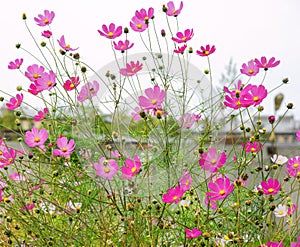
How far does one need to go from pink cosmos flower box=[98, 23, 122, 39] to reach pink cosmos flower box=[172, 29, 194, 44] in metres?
0.17

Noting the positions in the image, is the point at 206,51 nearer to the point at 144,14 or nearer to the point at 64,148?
the point at 144,14

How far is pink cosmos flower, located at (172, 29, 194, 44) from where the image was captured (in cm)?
134

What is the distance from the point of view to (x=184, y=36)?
53.3 inches

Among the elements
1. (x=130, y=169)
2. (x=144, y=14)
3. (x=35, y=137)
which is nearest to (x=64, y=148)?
(x=35, y=137)

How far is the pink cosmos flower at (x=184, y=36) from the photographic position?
52.7 inches

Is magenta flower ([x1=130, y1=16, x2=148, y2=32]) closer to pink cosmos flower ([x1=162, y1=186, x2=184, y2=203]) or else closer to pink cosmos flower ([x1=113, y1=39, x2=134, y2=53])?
pink cosmos flower ([x1=113, y1=39, x2=134, y2=53])

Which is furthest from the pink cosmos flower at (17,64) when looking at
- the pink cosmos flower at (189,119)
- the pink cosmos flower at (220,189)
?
the pink cosmos flower at (220,189)

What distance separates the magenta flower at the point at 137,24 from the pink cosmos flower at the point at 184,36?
9cm

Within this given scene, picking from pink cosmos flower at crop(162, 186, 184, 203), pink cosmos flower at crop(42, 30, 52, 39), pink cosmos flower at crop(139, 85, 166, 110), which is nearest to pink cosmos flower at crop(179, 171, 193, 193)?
pink cosmos flower at crop(162, 186, 184, 203)

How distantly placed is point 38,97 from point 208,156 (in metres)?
0.51

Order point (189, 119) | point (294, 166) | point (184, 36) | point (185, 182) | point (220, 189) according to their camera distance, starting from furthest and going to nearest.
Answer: point (189, 119), point (184, 36), point (294, 166), point (185, 182), point (220, 189)

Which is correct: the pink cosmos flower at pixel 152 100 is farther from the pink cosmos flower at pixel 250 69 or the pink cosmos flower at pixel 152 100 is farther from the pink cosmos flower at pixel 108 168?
the pink cosmos flower at pixel 250 69

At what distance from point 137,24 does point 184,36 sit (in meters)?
0.13

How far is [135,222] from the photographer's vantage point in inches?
47.6
